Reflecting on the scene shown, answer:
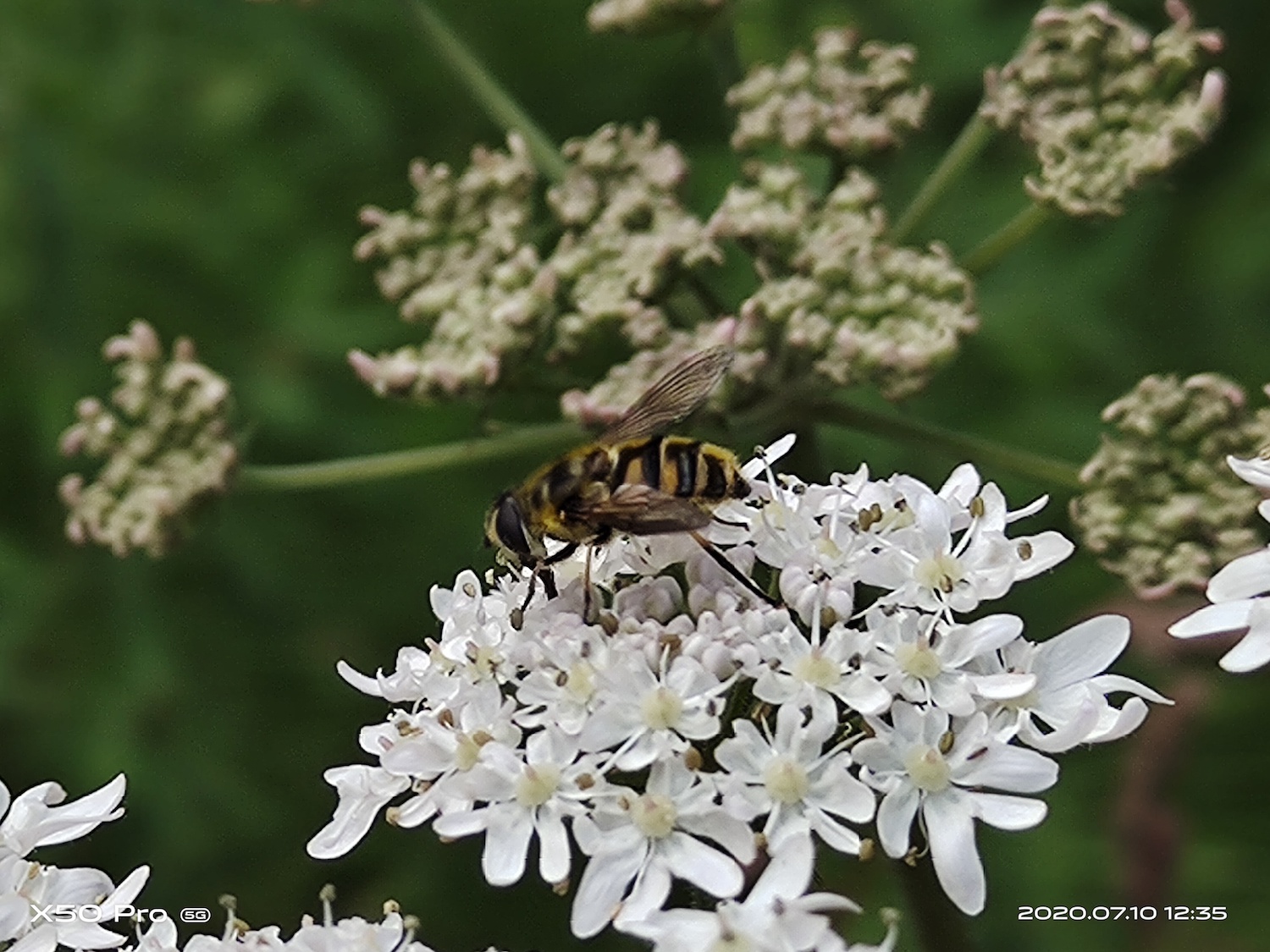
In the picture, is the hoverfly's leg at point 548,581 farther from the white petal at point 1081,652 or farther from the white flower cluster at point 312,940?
the white petal at point 1081,652

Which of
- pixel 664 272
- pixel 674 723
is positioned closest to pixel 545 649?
pixel 674 723

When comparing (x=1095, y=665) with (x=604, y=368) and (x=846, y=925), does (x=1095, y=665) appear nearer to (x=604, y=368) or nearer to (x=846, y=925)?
(x=846, y=925)

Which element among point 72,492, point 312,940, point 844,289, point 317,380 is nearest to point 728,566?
point 312,940

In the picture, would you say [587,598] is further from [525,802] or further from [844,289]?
[844,289]

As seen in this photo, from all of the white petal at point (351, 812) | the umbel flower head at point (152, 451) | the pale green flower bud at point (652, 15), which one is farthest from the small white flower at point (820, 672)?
the pale green flower bud at point (652, 15)

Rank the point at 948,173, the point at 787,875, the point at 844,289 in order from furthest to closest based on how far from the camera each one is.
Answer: the point at 948,173 < the point at 844,289 < the point at 787,875

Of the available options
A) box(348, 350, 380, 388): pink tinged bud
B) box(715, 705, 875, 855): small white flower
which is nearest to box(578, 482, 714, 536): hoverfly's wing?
box(715, 705, 875, 855): small white flower
